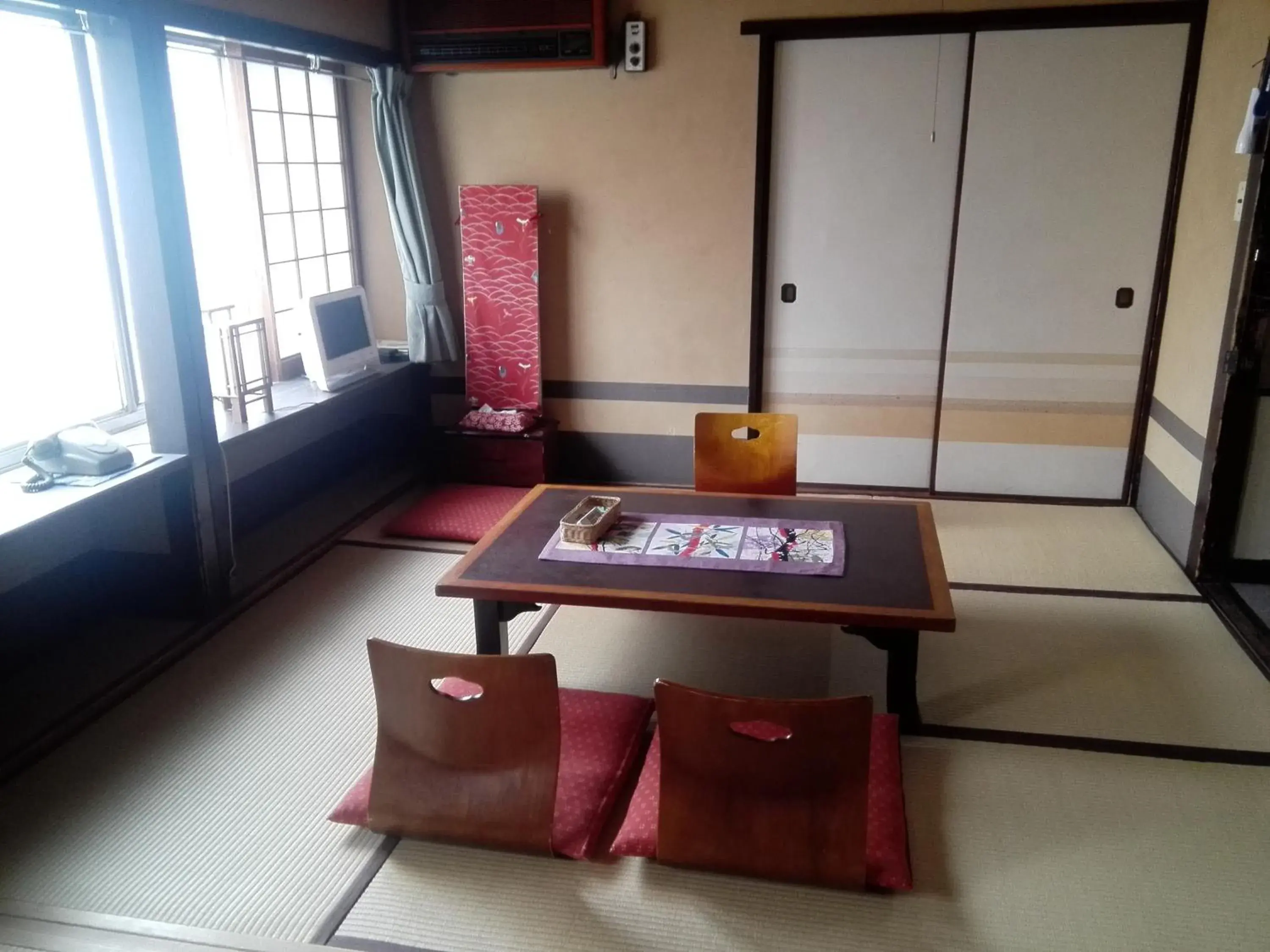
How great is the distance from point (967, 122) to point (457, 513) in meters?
2.85

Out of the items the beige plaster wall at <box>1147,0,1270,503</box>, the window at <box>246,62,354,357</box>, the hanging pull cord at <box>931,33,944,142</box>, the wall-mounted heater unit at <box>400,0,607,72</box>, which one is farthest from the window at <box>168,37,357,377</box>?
the beige plaster wall at <box>1147,0,1270,503</box>

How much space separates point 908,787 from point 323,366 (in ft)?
9.72

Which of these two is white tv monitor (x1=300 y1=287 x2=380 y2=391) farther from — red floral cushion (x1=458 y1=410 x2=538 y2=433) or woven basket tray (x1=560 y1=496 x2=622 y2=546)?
woven basket tray (x1=560 y1=496 x2=622 y2=546)

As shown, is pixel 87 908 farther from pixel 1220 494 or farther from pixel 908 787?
pixel 1220 494

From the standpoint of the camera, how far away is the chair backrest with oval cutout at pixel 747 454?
3344mm

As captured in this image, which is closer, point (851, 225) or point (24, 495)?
point (24, 495)

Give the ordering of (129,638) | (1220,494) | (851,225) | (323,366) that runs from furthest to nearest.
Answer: (851,225) → (323,366) → (1220,494) → (129,638)

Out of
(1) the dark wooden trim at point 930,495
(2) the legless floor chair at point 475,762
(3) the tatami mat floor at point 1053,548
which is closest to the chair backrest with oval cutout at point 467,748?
(2) the legless floor chair at point 475,762

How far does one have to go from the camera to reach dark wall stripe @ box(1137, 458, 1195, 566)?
378 centimetres

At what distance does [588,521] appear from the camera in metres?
2.78

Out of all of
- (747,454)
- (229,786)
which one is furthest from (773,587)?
(229,786)

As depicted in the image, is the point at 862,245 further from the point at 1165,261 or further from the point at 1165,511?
the point at 1165,511

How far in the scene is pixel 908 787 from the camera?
2.43 metres

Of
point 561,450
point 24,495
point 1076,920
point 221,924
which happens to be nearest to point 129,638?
point 24,495
